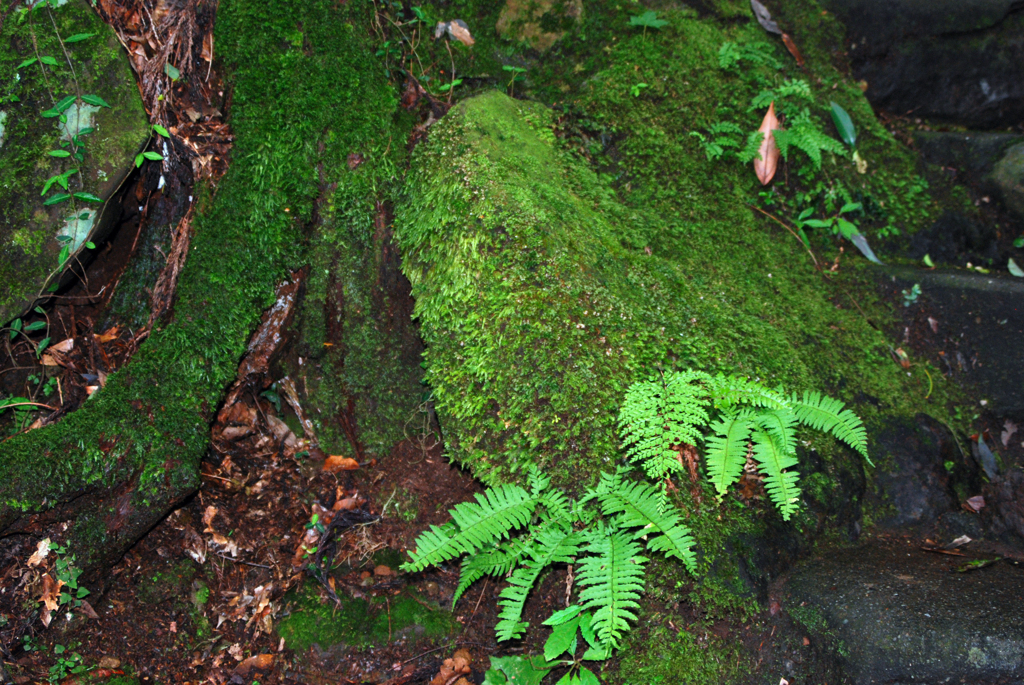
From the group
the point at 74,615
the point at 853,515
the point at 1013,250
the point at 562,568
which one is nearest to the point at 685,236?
the point at 853,515

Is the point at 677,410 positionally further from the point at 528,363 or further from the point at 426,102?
the point at 426,102

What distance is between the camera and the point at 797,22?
17.6 ft

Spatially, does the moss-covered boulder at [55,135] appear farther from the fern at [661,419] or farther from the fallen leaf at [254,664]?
the fern at [661,419]

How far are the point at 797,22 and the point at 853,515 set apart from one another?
438 cm

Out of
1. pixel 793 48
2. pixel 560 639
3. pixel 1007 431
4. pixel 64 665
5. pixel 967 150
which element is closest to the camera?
pixel 560 639

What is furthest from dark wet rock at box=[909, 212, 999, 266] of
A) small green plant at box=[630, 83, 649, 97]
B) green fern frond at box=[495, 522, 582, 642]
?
green fern frond at box=[495, 522, 582, 642]

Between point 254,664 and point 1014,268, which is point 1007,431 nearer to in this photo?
point 1014,268

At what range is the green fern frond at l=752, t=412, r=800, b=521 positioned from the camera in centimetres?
306

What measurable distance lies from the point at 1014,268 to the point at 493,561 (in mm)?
4574

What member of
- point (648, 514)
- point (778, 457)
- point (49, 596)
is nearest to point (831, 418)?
point (778, 457)

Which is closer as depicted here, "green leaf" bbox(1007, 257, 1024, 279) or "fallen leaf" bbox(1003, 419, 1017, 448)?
"fallen leaf" bbox(1003, 419, 1017, 448)

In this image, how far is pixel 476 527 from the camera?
118 inches

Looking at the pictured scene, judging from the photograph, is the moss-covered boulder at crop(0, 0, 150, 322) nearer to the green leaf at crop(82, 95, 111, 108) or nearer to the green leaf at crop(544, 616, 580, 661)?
the green leaf at crop(82, 95, 111, 108)

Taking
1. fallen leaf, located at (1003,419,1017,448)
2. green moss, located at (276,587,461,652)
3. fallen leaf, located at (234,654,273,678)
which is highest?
fallen leaf, located at (234,654,273,678)
